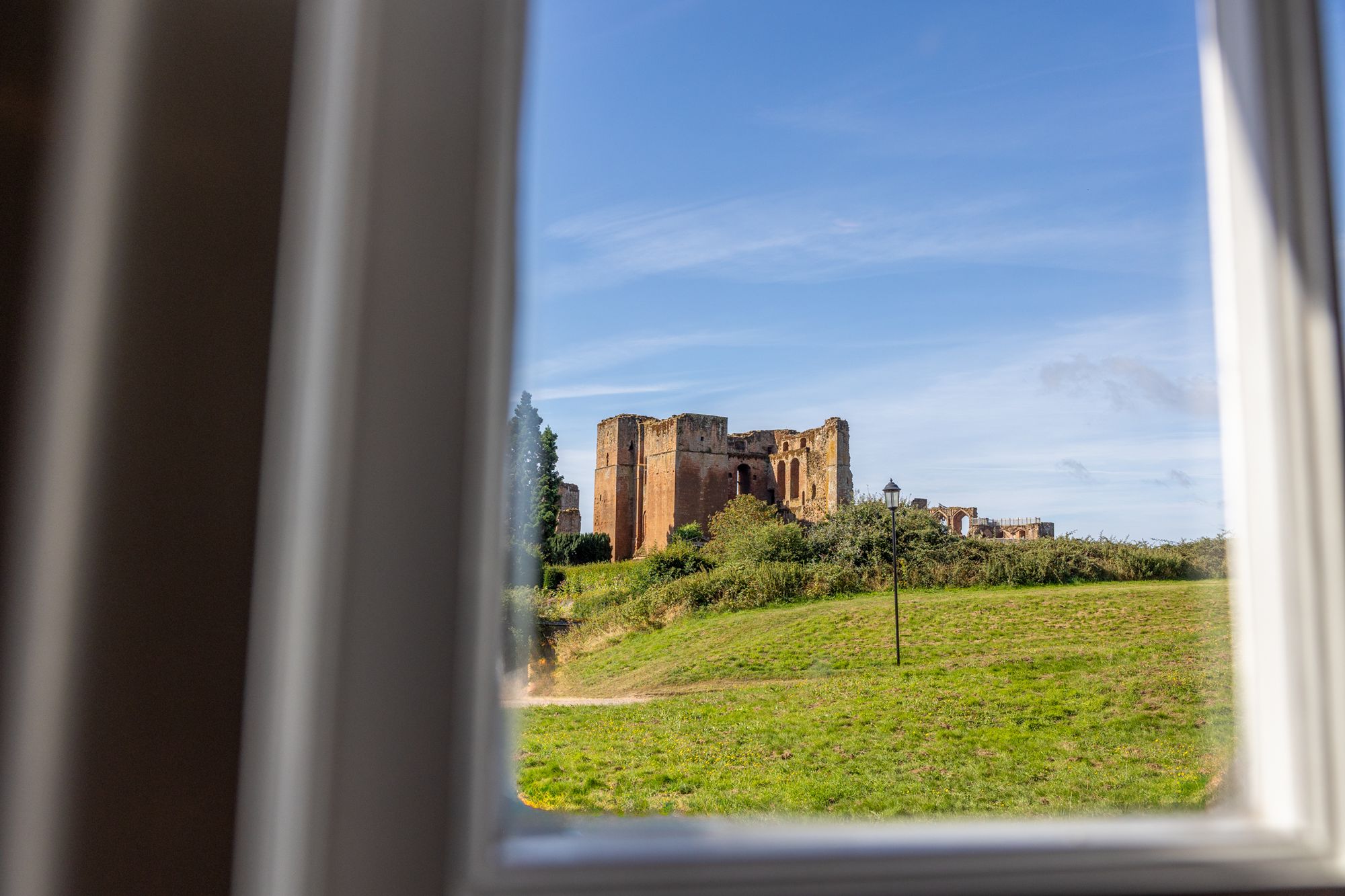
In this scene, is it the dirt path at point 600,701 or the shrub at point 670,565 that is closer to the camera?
the dirt path at point 600,701

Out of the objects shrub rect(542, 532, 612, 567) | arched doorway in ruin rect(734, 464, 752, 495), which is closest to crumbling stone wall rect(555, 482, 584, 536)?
shrub rect(542, 532, 612, 567)

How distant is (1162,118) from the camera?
3.24m

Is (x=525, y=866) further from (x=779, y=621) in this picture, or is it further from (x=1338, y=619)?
(x=779, y=621)

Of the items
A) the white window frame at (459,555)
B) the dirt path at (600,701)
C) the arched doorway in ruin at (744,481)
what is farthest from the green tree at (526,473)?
the arched doorway in ruin at (744,481)

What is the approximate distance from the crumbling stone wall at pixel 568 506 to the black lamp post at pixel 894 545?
11.7 feet

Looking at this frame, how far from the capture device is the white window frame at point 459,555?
1.49 ft

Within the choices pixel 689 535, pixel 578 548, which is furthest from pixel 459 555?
pixel 689 535

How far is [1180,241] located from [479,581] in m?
0.86

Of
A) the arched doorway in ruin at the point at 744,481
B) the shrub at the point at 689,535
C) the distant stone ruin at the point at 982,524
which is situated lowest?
the shrub at the point at 689,535

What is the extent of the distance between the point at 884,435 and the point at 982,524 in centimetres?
102

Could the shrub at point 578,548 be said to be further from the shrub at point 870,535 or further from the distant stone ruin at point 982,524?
the distant stone ruin at point 982,524

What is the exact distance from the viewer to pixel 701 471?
5.02 m

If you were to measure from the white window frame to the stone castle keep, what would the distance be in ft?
10.4

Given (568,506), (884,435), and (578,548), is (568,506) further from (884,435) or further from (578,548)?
(884,435)
